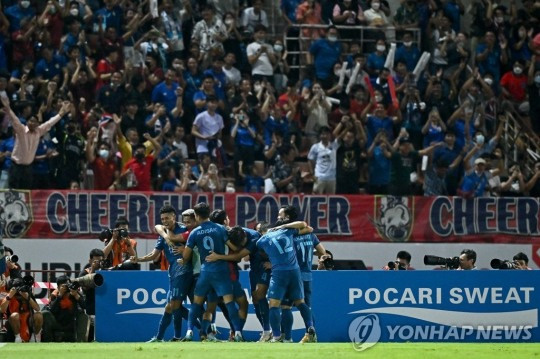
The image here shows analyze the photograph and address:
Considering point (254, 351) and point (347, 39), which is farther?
point (347, 39)

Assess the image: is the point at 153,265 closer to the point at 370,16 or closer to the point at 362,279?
the point at 362,279

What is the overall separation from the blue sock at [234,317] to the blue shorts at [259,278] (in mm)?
627

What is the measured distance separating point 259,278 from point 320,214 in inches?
225

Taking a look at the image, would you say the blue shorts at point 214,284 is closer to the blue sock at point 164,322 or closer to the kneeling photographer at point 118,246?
the blue sock at point 164,322

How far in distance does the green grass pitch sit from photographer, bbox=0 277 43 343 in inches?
89.2

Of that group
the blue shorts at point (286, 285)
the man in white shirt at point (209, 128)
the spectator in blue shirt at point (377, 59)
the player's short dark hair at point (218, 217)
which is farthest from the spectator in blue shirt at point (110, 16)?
the blue shorts at point (286, 285)

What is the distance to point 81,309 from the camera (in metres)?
21.1

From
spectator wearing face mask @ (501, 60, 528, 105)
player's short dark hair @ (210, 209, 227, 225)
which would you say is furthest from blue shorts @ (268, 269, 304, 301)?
spectator wearing face mask @ (501, 60, 528, 105)

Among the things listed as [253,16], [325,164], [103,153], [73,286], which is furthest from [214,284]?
[253,16]

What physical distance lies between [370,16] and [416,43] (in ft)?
3.71

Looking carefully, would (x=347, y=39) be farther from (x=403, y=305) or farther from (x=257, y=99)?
(x=403, y=305)

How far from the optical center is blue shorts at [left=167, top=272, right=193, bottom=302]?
1972 centimetres

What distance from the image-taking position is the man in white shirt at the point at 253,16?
28938mm

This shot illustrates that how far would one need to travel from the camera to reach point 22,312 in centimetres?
2094
